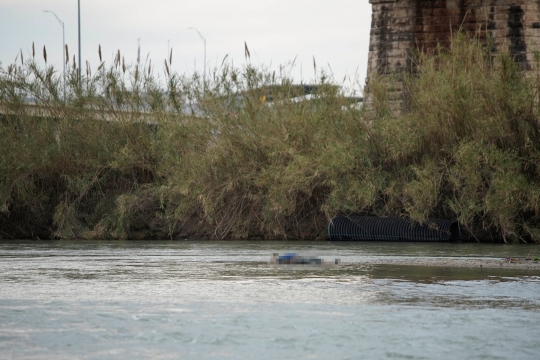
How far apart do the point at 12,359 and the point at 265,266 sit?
5.05 metres

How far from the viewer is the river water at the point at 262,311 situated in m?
4.95

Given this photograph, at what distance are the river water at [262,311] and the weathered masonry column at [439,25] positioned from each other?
517 inches

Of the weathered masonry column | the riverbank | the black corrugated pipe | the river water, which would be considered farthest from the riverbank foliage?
the weathered masonry column

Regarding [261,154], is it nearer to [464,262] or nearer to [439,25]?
[464,262]

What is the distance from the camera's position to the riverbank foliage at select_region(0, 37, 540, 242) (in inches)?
549

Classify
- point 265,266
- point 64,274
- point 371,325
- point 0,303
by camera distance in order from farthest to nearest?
point 265,266, point 64,274, point 0,303, point 371,325

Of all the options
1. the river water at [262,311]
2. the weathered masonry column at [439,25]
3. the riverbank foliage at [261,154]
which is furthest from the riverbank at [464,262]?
the weathered masonry column at [439,25]

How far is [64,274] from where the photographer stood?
348 inches

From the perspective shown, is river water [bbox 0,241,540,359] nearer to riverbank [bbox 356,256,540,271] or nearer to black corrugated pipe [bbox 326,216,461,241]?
riverbank [bbox 356,256,540,271]

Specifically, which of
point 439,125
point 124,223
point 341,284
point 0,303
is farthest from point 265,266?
point 124,223

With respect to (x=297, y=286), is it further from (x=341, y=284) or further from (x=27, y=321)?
(x=27, y=321)

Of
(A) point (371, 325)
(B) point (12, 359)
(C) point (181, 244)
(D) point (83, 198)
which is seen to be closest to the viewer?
(B) point (12, 359)

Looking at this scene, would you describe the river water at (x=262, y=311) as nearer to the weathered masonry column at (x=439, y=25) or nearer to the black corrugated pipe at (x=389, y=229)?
the black corrugated pipe at (x=389, y=229)

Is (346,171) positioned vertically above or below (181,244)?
above
